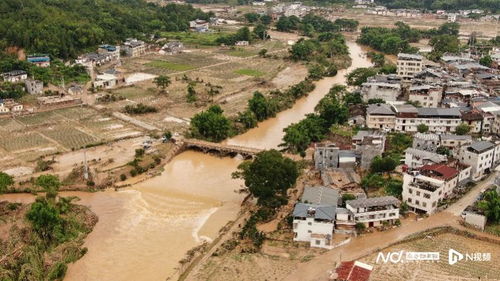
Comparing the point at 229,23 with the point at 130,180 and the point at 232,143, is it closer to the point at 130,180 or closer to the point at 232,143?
the point at 232,143

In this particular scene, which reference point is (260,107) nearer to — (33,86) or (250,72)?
(250,72)

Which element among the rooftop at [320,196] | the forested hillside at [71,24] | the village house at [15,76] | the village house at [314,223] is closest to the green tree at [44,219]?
the village house at [314,223]

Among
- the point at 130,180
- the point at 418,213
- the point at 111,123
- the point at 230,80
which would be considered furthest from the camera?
the point at 230,80

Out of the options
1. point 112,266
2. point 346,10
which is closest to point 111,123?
point 112,266

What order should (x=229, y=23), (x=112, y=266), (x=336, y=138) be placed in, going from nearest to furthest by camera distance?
(x=112, y=266)
(x=336, y=138)
(x=229, y=23)

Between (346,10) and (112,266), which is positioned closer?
(112,266)

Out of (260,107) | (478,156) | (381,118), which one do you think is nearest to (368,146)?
(478,156)

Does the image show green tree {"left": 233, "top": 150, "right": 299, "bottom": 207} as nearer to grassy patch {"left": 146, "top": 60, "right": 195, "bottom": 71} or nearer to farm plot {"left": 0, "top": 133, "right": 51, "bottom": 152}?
farm plot {"left": 0, "top": 133, "right": 51, "bottom": 152}

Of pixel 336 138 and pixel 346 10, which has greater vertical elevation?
pixel 346 10

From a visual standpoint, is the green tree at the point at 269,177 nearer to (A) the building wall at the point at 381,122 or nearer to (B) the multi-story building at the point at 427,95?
(A) the building wall at the point at 381,122
